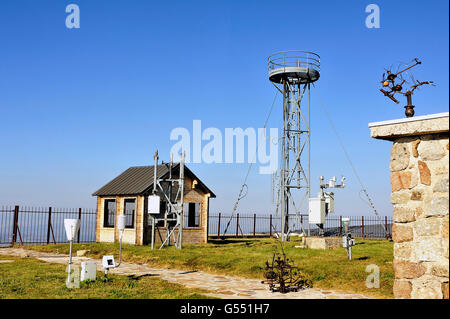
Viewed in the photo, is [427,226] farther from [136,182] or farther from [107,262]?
[136,182]

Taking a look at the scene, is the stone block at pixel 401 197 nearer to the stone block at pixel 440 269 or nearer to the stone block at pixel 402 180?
the stone block at pixel 402 180

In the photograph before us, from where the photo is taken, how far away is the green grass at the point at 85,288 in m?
9.34

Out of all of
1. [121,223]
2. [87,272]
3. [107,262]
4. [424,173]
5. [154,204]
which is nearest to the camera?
[424,173]

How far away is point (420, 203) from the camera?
5711 mm

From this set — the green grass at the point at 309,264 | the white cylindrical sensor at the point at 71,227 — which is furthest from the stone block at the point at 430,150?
the white cylindrical sensor at the point at 71,227

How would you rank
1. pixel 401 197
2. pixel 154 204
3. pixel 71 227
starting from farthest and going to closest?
pixel 154 204, pixel 71 227, pixel 401 197

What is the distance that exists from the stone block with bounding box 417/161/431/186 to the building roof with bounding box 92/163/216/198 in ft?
56.2

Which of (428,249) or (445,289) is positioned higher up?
(428,249)

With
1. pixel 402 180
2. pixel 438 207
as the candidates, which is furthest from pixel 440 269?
pixel 402 180

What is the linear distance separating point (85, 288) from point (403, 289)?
7.25 m
